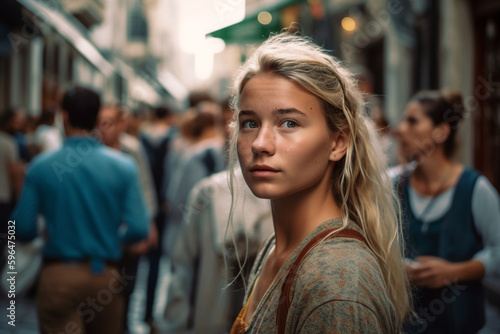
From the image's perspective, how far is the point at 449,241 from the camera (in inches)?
126

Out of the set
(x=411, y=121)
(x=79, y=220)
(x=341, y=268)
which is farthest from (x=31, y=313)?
(x=341, y=268)

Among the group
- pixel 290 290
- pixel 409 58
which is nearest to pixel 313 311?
pixel 290 290

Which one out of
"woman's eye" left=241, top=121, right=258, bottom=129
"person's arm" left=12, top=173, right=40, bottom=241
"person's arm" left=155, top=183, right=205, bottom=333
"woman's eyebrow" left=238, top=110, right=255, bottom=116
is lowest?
"person's arm" left=155, top=183, right=205, bottom=333

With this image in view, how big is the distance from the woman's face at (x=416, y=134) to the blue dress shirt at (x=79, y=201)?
180 cm

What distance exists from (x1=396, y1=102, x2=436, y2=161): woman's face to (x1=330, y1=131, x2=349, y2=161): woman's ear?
196 cm

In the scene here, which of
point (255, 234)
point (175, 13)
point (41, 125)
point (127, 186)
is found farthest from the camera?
point (175, 13)

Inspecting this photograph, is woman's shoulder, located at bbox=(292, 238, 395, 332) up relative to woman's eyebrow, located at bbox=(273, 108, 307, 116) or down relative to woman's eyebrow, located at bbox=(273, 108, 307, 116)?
down

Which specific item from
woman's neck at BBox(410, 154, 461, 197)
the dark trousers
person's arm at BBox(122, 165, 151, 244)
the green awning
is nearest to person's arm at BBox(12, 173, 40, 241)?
the dark trousers

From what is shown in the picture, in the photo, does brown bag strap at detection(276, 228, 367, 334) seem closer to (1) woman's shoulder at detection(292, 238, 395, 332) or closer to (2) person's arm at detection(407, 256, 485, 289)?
(1) woman's shoulder at detection(292, 238, 395, 332)

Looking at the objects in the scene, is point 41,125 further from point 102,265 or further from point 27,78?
point 27,78

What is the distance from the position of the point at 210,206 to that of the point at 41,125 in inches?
208

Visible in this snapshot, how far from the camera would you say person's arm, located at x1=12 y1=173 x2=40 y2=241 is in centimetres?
358

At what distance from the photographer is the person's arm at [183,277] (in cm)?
409

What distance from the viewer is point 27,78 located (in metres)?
13.9
